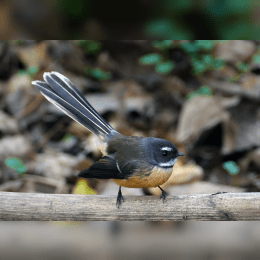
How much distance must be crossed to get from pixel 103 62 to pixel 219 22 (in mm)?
2221

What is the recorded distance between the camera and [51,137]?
134 inches

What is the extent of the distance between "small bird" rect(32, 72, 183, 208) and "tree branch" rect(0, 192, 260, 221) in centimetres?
6

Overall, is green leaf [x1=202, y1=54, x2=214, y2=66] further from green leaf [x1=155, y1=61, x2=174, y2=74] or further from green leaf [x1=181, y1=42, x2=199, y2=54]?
green leaf [x1=155, y1=61, x2=174, y2=74]

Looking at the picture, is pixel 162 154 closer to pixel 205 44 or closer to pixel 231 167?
pixel 231 167

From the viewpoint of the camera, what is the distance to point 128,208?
5.32 ft

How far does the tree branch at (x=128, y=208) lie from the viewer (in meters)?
1.58

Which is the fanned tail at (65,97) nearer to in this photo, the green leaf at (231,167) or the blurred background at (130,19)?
the blurred background at (130,19)

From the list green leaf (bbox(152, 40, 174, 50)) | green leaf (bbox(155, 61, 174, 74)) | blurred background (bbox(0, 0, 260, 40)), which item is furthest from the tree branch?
green leaf (bbox(152, 40, 174, 50))

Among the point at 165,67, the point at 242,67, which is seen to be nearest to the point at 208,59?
the point at 242,67

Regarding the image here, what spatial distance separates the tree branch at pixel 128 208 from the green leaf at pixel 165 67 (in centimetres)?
224

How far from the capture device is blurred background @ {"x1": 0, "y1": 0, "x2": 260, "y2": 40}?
181cm

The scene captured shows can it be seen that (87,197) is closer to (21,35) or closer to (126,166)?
(126,166)

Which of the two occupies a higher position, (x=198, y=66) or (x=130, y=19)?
(x=198, y=66)

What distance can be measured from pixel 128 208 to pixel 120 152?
0.27m
